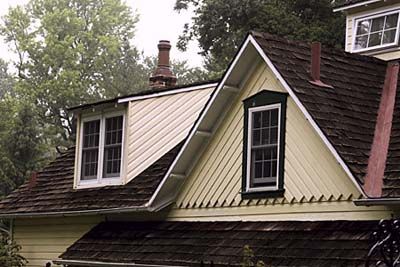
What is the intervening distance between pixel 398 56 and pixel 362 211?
491 cm

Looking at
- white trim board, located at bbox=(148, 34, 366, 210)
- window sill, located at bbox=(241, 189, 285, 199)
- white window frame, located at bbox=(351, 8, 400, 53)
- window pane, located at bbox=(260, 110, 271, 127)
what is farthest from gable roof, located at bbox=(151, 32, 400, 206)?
window sill, located at bbox=(241, 189, 285, 199)

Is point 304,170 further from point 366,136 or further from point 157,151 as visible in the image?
Answer: point 157,151

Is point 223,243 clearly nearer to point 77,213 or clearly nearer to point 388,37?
point 77,213

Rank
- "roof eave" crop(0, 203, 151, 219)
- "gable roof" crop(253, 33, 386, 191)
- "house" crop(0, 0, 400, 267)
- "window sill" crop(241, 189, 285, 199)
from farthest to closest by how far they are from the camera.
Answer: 1. "roof eave" crop(0, 203, 151, 219)
2. "window sill" crop(241, 189, 285, 199)
3. "gable roof" crop(253, 33, 386, 191)
4. "house" crop(0, 0, 400, 267)

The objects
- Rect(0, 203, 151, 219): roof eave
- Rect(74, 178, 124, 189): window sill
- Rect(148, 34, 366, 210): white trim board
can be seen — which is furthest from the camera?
Rect(74, 178, 124, 189): window sill

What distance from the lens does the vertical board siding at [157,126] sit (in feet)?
56.3

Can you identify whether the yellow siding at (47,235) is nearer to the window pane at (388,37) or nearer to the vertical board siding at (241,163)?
the vertical board siding at (241,163)

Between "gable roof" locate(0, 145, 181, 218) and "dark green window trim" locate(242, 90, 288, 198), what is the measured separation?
2.37 metres

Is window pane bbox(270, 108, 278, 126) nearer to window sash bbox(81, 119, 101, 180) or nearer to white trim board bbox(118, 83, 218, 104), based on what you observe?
white trim board bbox(118, 83, 218, 104)

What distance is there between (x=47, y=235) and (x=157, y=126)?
12.7ft

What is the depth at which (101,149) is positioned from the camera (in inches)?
700

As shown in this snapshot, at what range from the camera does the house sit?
1220 centimetres

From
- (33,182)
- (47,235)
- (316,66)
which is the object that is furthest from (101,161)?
(316,66)

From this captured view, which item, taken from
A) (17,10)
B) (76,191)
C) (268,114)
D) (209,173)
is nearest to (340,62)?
(268,114)
